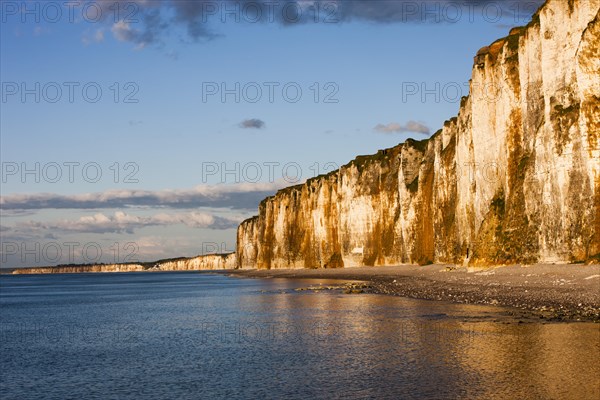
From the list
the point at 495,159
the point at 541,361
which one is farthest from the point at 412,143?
the point at 541,361

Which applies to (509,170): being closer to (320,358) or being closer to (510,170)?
(510,170)

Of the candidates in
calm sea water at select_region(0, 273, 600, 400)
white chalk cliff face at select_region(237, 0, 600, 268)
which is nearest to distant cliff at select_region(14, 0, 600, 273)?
white chalk cliff face at select_region(237, 0, 600, 268)

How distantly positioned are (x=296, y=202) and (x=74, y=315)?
9117cm

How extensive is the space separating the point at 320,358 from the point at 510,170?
3575cm

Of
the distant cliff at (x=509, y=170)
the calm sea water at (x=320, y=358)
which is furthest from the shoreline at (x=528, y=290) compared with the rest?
the distant cliff at (x=509, y=170)

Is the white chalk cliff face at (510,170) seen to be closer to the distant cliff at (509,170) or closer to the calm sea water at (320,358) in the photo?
the distant cliff at (509,170)

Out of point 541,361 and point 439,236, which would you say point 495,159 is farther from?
point 541,361

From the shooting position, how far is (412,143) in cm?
9219

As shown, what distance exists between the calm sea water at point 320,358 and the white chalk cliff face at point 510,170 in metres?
15.0

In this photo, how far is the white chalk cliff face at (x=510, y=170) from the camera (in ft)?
134

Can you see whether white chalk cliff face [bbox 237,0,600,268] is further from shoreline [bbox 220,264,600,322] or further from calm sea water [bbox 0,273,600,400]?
calm sea water [bbox 0,273,600,400]

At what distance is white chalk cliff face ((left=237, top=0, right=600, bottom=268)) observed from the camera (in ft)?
134

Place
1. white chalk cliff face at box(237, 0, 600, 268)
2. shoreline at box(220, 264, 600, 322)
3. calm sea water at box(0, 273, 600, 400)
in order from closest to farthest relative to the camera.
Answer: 1. calm sea water at box(0, 273, 600, 400)
2. shoreline at box(220, 264, 600, 322)
3. white chalk cliff face at box(237, 0, 600, 268)

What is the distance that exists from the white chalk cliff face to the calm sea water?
1498cm
